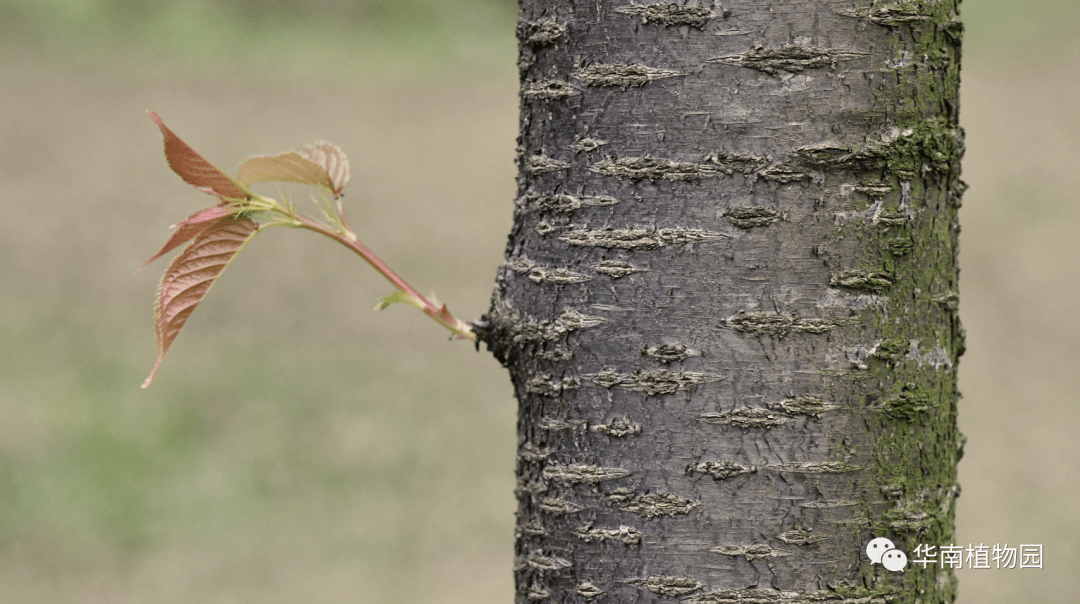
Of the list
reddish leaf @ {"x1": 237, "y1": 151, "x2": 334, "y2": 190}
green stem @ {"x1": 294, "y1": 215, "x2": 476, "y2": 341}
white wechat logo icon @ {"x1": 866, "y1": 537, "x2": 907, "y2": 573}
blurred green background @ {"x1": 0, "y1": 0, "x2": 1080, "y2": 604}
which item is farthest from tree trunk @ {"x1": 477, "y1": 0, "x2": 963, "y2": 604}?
blurred green background @ {"x1": 0, "y1": 0, "x2": 1080, "y2": 604}

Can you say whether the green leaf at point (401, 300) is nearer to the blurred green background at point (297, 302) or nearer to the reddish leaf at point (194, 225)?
the reddish leaf at point (194, 225)

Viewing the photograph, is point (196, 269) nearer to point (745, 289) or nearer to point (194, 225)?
point (194, 225)

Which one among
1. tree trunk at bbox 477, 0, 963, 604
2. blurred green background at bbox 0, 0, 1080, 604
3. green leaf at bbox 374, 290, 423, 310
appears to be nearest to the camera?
tree trunk at bbox 477, 0, 963, 604

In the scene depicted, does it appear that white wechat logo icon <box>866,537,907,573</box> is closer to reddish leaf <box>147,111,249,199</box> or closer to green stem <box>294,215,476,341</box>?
green stem <box>294,215,476,341</box>

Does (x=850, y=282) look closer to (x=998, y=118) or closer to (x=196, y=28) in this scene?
(x=998, y=118)

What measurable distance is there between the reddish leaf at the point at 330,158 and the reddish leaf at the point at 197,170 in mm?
95

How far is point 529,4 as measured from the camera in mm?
851

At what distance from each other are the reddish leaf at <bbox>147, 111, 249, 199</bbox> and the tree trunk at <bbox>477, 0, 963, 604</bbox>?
1.00 ft

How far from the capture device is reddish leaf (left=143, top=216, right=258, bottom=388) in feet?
2.62

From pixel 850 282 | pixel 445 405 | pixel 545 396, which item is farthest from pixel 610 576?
pixel 445 405

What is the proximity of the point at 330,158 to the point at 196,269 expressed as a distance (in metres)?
0.18

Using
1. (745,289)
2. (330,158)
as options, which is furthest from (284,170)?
(745,289)

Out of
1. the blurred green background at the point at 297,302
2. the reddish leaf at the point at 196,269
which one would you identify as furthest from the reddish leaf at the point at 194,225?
the blurred green background at the point at 297,302

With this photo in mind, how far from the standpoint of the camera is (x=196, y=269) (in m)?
0.81
